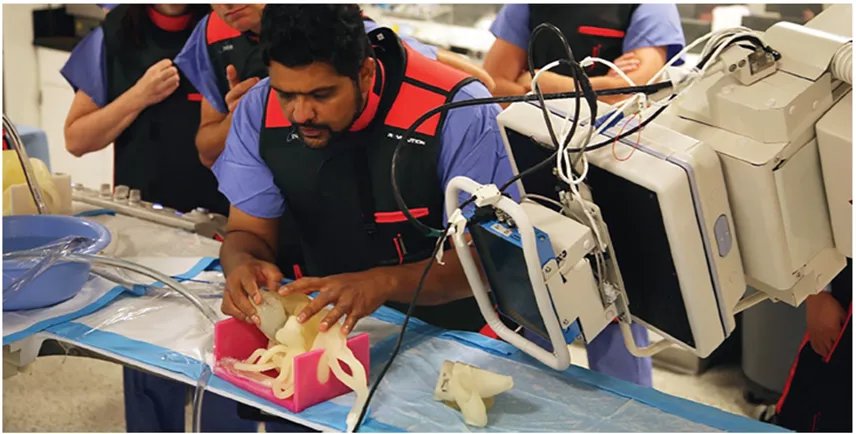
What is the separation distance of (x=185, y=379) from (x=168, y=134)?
44.2 inches

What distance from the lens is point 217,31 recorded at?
8.13 ft

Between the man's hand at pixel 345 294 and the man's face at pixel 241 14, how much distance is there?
752 millimetres

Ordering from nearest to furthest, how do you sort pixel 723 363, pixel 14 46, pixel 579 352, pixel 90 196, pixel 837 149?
pixel 837 149
pixel 90 196
pixel 579 352
pixel 723 363
pixel 14 46

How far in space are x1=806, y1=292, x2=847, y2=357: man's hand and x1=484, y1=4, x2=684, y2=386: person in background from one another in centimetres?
78

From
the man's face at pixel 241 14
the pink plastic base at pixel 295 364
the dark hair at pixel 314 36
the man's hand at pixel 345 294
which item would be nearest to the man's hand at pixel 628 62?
the man's face at pixel 241 14

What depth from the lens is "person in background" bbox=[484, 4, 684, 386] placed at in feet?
9.11

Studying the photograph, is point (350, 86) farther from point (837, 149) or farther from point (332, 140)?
point (837, 149)

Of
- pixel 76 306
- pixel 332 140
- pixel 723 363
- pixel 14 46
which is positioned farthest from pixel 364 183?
pixel 14 46

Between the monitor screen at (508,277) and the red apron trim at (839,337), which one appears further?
the red apron trim at (839,337)

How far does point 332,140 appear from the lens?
1986 mm

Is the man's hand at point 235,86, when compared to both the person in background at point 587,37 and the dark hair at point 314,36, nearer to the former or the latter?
the dark hair at point 314,36

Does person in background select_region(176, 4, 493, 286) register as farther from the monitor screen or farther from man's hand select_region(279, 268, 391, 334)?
the monitor screen

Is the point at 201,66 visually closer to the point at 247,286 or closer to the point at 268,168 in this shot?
the point at 268,168

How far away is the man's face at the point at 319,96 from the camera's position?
5.94 ft
